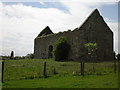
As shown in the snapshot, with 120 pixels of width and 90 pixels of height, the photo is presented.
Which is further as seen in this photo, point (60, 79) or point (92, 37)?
point (92, 37)

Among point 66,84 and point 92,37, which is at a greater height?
point 92,37

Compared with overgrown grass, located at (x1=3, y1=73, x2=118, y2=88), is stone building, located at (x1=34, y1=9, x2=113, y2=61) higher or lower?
higher

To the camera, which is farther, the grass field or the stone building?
the stone building

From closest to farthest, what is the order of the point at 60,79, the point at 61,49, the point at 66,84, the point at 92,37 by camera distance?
the point at 66,84 → the point at 60,79 → the point at 61,49 → the point at 92,37

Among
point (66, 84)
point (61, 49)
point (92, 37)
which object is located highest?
point (92, 37)

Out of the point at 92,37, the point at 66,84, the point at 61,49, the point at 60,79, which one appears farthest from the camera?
the point at 92,37

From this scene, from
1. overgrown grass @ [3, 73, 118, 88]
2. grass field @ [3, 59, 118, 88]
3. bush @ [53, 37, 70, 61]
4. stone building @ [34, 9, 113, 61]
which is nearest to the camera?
overgrown grass @ [3, 73, 118, 88]

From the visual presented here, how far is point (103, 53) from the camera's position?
4219 centimetres

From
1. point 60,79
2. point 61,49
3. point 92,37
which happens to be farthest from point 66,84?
point 92,37

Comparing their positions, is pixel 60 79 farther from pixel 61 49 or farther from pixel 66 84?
pixel 61 49

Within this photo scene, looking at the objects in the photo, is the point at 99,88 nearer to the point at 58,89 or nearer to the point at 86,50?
the point at 58,89

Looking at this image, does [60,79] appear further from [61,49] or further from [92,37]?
[92,37]

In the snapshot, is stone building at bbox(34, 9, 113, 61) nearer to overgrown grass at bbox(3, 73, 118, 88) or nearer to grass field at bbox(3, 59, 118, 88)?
grass field at bbox(3, 59, 118, 88)

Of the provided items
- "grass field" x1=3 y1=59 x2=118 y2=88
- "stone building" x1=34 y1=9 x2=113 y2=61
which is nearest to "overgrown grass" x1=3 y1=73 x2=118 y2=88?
"grass field" x1=3 y1=59 x2=118 y2=88
